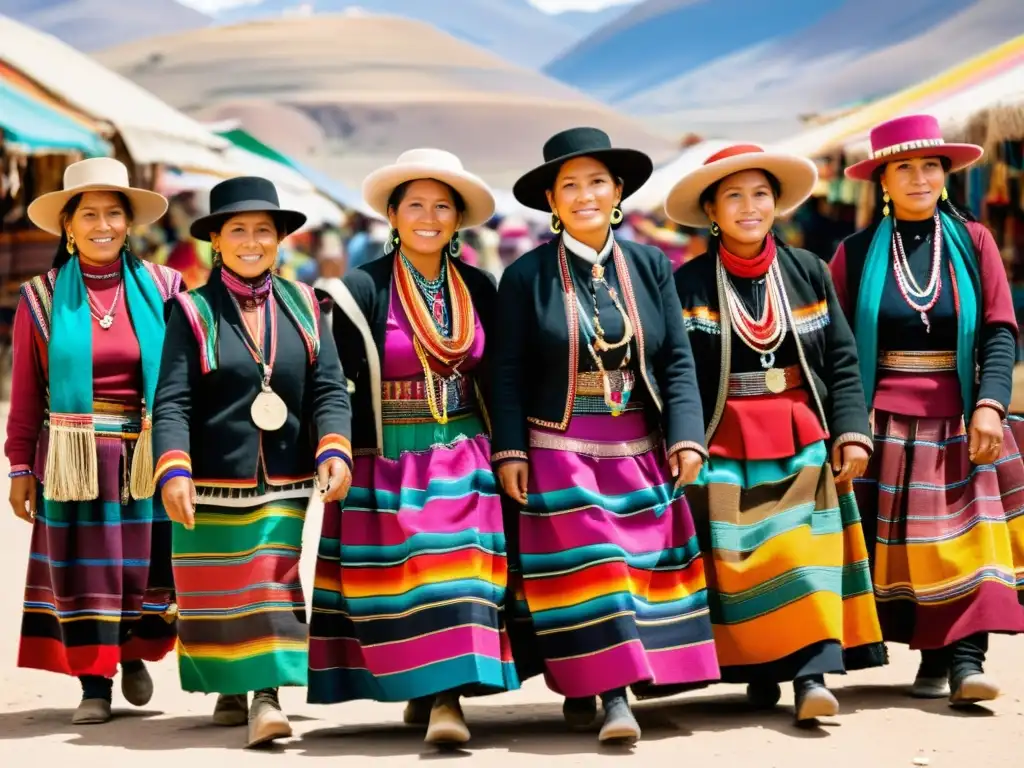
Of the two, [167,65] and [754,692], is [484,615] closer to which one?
[754,692]

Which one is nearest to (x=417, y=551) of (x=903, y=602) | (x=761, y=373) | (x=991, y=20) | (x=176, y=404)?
(x=176, y=404)

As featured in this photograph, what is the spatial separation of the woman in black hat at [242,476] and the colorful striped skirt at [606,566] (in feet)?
2.15

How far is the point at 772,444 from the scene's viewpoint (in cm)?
551

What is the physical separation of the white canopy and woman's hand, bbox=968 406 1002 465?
12.0 metres

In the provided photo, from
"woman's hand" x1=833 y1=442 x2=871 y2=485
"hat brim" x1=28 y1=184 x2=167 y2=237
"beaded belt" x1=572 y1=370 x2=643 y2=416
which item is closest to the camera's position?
"beaded belt" x1=572 y1=370 x2=643 y2=416

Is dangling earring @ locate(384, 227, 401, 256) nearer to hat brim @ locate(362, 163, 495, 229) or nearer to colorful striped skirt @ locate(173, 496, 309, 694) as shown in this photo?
hat brim @ locate(362, 163, 495, 229)

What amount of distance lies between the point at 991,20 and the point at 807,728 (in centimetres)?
6330

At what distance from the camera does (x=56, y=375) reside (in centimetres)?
570

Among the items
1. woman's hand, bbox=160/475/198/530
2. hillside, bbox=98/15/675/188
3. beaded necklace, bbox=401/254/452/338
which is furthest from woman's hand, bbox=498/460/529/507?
hillside, bbox=98/15/675/188

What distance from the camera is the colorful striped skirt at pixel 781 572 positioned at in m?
5.39

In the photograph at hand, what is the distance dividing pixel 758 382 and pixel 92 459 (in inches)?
87.8

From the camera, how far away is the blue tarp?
14.8m

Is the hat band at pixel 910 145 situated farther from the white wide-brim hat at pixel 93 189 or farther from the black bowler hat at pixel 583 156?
the white wide-brim hat at pixel 93 189

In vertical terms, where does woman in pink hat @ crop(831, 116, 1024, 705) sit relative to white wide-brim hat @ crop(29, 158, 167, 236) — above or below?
below
